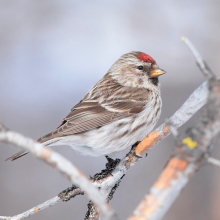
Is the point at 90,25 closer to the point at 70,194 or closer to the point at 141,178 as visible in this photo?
the point at 141,178

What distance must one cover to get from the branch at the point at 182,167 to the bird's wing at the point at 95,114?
1768 mm

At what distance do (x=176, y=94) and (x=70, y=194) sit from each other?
14.9 ft

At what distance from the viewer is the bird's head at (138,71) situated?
3.60 meters

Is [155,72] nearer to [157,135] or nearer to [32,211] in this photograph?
[157,135]

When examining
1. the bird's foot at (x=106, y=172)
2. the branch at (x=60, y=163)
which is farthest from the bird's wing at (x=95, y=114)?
the branch at (x=60, y=163)

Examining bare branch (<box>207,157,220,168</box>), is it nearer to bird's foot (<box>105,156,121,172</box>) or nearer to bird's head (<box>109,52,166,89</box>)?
bird's foot (<box>105,156,121,172</box>)

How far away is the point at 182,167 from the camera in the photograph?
144 centimetres

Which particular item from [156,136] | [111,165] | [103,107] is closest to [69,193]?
[111,165]

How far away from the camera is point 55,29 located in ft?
29.1

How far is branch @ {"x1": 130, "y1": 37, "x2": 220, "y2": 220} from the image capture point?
1428 millimetres

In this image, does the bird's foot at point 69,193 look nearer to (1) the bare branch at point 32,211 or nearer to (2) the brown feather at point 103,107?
(1) the bare branch at point 32,211

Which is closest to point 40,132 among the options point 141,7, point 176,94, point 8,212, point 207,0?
point 8,212

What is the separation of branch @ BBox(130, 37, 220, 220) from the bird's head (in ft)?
6.90

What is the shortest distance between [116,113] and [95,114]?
16cm
